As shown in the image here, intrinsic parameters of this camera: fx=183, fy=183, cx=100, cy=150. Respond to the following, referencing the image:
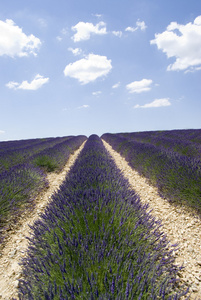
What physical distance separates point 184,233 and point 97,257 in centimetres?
185

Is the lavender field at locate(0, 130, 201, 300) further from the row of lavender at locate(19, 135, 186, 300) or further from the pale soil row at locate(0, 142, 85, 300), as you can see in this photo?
the pale soil row at locate(0, 142, 85, 300)

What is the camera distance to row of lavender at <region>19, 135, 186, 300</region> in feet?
3.70

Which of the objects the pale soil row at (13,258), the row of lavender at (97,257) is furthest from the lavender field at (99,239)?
the pale soil row at (13,258)

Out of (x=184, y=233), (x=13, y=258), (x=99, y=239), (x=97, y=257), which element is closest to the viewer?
(x=97, y=257)

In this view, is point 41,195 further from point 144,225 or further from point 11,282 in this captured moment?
point 144,225

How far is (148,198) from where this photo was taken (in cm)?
399

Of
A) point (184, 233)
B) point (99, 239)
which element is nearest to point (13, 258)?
point (99, 239)

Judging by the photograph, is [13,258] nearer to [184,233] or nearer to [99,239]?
[99,239]

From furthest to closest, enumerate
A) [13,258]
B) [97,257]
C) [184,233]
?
[184,233]
[13,258]
[97,257]

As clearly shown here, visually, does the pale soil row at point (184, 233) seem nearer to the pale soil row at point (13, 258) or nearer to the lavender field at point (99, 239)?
the lavender field at point (99, 239)

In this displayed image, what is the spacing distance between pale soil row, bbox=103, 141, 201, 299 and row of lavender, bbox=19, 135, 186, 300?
0.68 ft

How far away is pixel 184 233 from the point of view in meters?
2.61

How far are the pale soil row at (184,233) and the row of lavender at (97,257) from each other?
0.21 metres

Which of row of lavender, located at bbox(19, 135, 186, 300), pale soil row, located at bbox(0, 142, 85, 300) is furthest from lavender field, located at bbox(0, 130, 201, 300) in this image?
pale soil row, located at bbox(0, 142, 85, 300)
